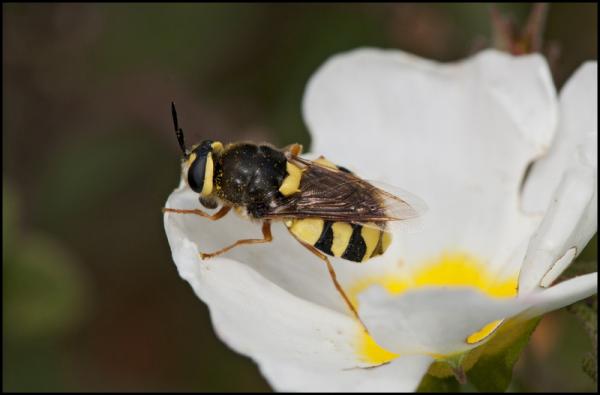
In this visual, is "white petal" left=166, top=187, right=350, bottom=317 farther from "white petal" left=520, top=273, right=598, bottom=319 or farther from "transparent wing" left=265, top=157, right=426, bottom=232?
"white petal" left=520, top=273, right=598, bottom=319

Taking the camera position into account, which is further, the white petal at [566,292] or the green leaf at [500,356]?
the green leaf at [500,356]

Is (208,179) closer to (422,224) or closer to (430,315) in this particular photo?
(422,224)

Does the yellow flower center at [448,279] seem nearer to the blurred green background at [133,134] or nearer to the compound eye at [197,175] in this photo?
the compound eye at [197,175]

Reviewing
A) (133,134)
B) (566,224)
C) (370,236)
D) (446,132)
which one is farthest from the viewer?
(133,134)

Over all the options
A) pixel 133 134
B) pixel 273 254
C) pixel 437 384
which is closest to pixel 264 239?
pixel 273 254

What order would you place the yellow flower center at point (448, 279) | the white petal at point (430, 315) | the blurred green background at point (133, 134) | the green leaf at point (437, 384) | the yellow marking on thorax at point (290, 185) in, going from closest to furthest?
the white petal at point (430, 315) → the green leaf at point (437, 384) → the yellow marking on thorax at point (290, 185) → the yellow flower center at point (448, 279) → the blurred green background at point (133, 134)

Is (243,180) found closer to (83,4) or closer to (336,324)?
(336,324)

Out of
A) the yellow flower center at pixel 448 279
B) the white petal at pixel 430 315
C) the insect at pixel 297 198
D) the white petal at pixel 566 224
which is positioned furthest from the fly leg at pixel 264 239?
the white petal at pixel 566 224
